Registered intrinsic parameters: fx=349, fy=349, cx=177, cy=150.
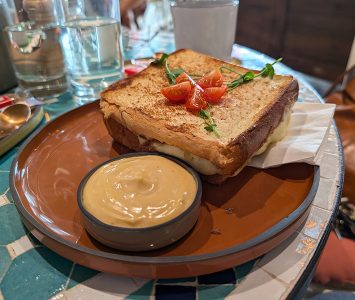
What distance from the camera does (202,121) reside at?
110 cm

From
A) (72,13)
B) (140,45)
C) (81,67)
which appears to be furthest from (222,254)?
(140,45)

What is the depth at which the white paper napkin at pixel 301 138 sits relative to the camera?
1062 mm

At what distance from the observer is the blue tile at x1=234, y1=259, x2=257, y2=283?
2.51 feet

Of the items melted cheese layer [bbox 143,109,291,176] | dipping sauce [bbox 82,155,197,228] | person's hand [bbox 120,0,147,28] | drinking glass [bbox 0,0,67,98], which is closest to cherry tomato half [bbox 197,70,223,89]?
melted cheese layer [bbox 143,109,291,176]

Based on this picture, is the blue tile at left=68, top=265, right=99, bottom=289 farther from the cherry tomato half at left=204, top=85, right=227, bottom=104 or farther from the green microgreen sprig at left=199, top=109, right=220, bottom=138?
the cherry tomato half at left=204, top=85, right=227, bottom=104

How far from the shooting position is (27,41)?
4.97 ft

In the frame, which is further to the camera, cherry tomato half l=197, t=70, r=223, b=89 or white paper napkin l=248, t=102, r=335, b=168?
cherry tomato half l=197, t=70, r=223, b=89

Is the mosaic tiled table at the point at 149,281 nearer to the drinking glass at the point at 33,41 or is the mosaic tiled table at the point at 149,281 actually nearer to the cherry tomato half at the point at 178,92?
the cherry tomato half at the point at 178,92

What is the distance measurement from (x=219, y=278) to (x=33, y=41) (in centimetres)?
129

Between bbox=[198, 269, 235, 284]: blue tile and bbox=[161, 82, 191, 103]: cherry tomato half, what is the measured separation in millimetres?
611

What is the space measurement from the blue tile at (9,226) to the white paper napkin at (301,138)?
2.26 feet

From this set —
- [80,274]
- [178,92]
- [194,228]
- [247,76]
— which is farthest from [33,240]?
[247,76]

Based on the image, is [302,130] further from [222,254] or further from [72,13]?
[72,13]

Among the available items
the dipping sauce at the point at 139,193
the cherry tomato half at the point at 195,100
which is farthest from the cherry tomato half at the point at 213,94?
the dipping sauce at the point at 139,193
